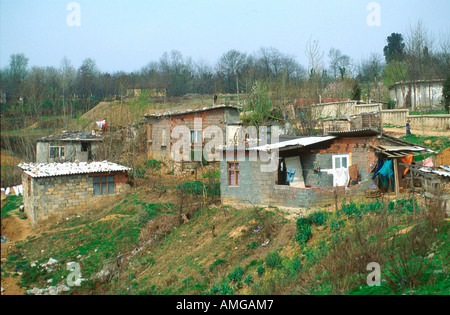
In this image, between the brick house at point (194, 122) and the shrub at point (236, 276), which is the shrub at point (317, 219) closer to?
the shrub at point (236, 276)

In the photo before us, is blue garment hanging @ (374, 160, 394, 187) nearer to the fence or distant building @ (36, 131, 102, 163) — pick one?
the fence

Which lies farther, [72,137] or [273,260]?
[72,137]

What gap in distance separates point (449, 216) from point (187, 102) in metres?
37.7

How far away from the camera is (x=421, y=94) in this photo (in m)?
31.7

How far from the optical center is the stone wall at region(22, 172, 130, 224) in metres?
18.1

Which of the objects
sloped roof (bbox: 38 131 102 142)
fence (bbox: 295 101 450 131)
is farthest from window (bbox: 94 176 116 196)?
fence (bbox: 295 101 450 131)

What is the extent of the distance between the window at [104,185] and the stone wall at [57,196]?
0.20m

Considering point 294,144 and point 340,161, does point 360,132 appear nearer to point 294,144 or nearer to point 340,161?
point 340,161

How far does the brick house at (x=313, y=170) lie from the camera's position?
13984 mm

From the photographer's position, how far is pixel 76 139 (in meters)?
26.5

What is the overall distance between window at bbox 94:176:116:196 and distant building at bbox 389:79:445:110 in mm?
22458

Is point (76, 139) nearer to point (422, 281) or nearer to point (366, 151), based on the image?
point (366, 151)

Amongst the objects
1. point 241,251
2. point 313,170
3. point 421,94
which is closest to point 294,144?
point 313,170

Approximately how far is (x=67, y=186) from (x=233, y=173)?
328 inches
